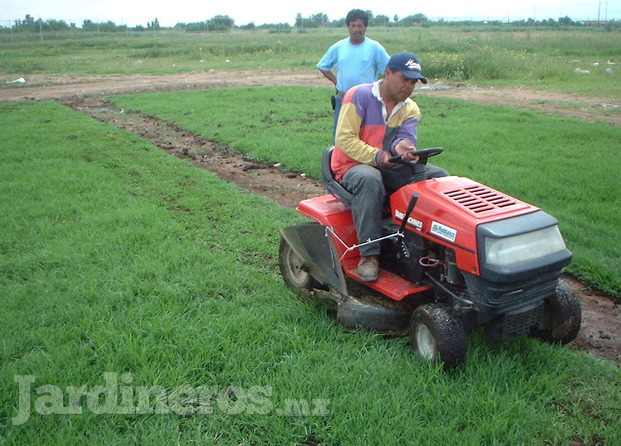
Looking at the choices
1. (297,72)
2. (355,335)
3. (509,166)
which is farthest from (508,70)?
(355,335)

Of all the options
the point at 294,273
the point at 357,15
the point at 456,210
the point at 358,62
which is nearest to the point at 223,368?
the point at 294,273

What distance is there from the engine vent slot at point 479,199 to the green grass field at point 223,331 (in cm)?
87

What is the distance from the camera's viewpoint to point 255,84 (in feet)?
61.4

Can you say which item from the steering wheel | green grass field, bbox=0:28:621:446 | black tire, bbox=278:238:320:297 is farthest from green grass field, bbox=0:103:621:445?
the steering wheel

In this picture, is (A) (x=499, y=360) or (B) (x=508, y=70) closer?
(A) (x=499, y=360)

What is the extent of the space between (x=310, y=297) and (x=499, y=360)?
1.44m

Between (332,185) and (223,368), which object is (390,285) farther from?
(223,368)

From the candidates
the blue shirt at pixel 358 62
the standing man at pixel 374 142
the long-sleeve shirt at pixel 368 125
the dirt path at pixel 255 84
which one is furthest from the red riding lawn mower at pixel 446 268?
the blue shirt at pixel 358 62

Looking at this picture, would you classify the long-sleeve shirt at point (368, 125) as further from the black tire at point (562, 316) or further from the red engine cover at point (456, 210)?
the black tire at point (562, 316)

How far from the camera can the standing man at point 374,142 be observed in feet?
12.3

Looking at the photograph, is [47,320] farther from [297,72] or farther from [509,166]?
[297,72]

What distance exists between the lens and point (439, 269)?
11.9 feet

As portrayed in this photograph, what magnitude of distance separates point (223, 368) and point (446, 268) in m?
1.46

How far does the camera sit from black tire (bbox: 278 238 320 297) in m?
4.36
